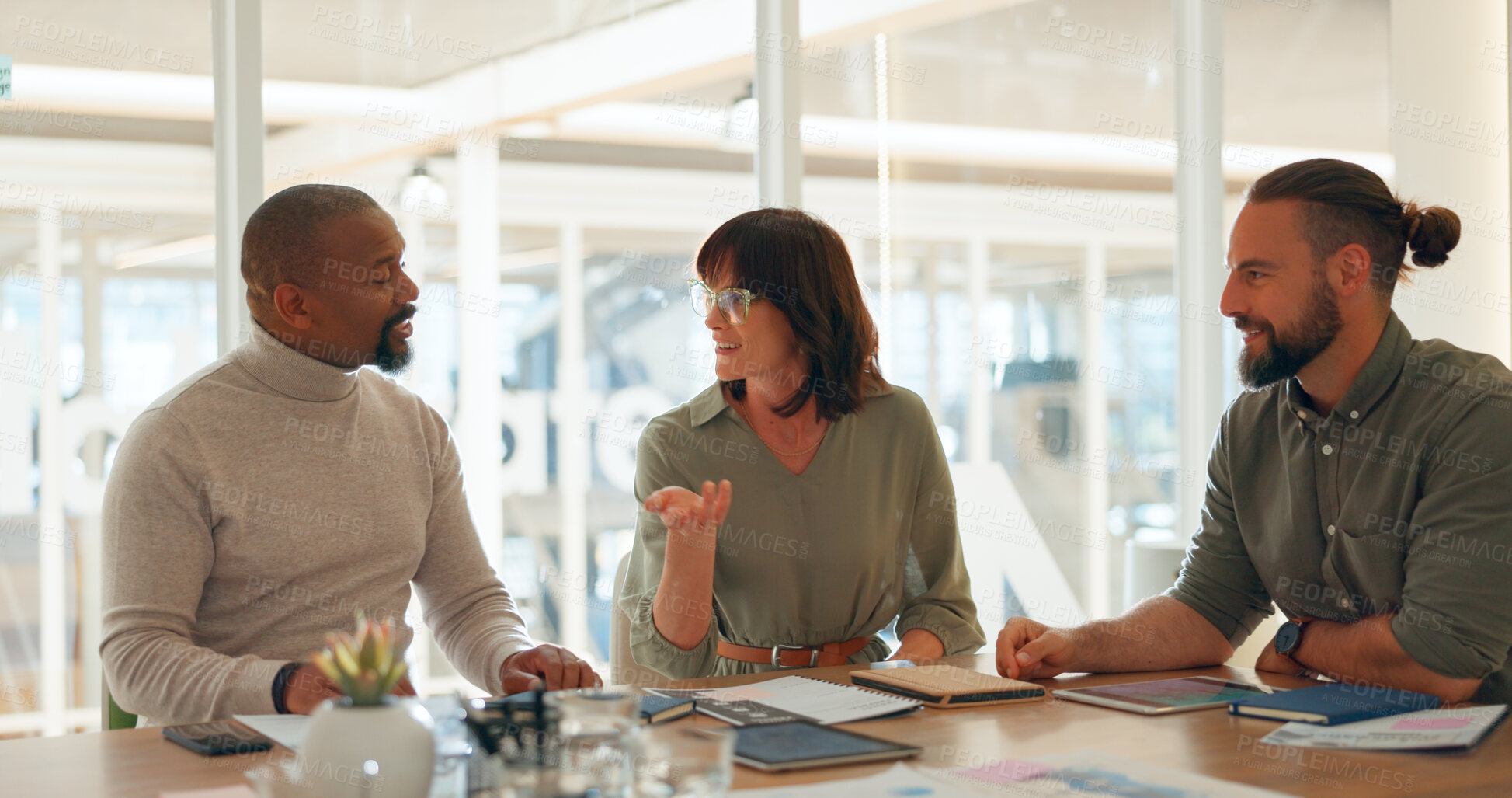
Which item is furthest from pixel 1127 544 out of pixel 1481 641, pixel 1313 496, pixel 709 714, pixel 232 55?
pixel 232 55

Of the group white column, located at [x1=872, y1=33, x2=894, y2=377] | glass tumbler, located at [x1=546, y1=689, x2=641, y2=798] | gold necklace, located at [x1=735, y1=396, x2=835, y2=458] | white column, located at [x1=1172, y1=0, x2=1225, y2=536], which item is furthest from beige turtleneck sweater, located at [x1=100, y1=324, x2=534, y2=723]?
white column, located at [x1=1172, y1=0, x2=1225, y2=536]

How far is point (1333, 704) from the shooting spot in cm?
154

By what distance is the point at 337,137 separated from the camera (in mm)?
3117

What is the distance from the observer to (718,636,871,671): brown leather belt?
6.90 ft

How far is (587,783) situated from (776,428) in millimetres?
1378

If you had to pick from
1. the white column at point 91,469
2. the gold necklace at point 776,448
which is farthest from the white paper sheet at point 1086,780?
the white column at point 91,469

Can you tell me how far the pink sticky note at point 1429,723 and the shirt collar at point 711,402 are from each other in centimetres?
111

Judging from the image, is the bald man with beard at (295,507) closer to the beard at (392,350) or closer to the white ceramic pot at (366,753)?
the beard at (392,350)

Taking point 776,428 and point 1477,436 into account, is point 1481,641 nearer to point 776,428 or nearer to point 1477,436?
point 1477,436

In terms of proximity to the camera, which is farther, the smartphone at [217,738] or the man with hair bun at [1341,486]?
the man with hair bun at [1341,486]

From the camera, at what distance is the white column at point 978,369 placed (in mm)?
4008

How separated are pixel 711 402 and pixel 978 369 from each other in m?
1.90

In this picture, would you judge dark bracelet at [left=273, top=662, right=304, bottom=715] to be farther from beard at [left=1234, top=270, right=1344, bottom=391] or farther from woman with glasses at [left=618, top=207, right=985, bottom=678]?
beard at [left=1234, top=270, right=1344, bottom=391]

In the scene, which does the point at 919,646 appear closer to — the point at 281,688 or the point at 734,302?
the point at 734,302
